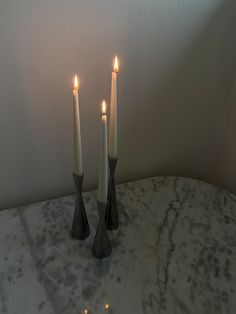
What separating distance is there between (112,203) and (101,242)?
0.32 feet

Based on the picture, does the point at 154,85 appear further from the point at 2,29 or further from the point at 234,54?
the point at 2,29

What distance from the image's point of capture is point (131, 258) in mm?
735

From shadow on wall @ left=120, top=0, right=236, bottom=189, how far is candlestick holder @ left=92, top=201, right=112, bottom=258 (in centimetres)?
31

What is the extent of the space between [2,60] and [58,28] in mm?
140

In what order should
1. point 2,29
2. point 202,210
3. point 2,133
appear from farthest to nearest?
point 202,210 < point 2,133 < point 2,29

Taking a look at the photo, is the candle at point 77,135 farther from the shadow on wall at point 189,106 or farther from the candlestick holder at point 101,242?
the shadow on wall at point 189,106

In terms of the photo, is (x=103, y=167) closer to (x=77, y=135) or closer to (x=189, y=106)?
(x=77, y=135)

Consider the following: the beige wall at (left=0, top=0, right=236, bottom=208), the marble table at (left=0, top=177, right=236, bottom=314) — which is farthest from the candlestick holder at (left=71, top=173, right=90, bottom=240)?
the beige wall at (left=0, top=0, right=236, bottom=208)

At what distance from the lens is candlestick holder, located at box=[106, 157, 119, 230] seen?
0.74m

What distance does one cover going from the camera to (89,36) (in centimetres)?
74

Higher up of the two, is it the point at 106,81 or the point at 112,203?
the point at 106,81

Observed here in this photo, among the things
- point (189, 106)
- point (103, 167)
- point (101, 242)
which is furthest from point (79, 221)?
point (189, 106)

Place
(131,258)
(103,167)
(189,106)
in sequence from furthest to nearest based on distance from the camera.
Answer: (189,106)
(131,258)
(103,167)

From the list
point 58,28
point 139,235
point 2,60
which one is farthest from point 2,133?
point 139,235
